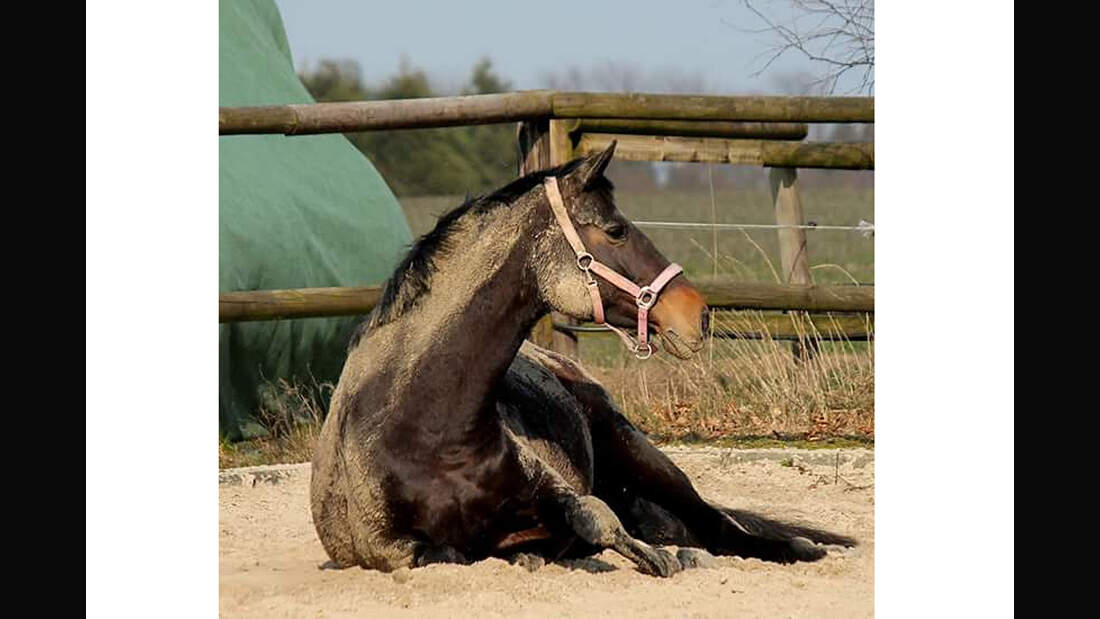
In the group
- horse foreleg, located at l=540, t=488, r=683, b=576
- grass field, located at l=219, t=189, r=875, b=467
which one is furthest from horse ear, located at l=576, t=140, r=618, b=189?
grass field, located at l=219, t=189, r=875, b=467

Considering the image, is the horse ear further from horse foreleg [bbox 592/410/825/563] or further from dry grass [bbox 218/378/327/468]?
dry grass [bbox 218/378/327/468]

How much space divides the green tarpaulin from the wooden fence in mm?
717

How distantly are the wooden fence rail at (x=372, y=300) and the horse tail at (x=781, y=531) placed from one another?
1593mm

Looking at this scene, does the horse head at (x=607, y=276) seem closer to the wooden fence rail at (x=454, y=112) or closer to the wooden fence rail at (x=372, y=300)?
the wooden fence rail at (x=372, y=300)

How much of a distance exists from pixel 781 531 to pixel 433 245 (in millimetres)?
2154

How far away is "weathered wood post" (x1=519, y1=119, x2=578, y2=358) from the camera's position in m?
9.04

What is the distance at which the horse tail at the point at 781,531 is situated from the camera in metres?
7.19

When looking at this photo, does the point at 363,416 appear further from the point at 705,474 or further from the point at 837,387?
the point at 837,387

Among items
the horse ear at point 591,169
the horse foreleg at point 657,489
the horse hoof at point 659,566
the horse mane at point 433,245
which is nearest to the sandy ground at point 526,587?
the horse hoof at point 659,566

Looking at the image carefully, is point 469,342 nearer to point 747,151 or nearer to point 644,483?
point 644,483

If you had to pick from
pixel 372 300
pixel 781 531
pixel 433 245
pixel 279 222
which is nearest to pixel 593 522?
pixel 433 245

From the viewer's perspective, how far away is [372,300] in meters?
8.84

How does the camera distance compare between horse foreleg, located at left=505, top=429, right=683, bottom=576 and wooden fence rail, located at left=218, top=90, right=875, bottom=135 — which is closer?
horse foreleg, located at left=505, top=429, right=683, bottom=576
